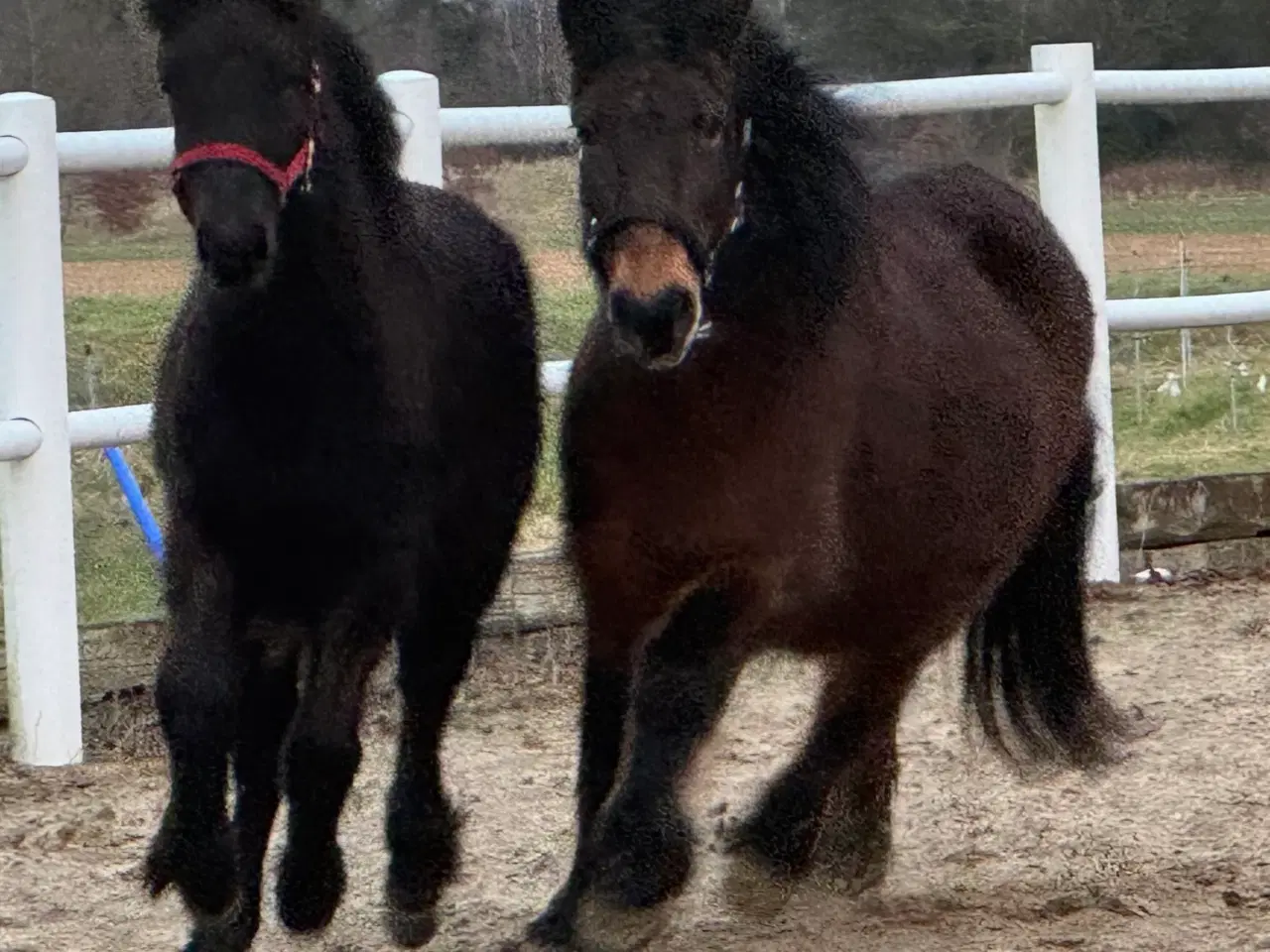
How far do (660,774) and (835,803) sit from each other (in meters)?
1.02

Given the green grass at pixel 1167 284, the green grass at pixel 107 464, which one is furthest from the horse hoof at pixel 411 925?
the green grass at pixel 1167 284

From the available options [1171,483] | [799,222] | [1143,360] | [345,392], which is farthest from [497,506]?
[1143,360]

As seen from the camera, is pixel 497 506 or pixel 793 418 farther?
pixel 497 506

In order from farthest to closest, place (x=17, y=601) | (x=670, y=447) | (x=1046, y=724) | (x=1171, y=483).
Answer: (x=1171, y=483)
(x=17, y=601)
(x=1046, y=724)
(x=670, y=447)

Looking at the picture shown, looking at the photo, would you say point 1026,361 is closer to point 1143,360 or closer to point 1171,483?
point 1171,483

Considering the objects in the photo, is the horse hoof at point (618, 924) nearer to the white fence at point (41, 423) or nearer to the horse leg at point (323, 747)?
the horse leg at point (323, 747)

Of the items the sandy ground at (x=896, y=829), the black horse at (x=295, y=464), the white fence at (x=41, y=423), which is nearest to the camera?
the black horse at (x=295, y=464)

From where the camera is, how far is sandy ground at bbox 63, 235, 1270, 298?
7.06m

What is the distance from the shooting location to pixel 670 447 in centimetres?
386

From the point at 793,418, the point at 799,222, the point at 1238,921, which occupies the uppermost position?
the point at 799,222

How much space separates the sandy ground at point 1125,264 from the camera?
7059 mm

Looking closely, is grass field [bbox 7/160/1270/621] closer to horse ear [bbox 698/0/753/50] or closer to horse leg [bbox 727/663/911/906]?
horse ear [bbox 698/0/753/50]

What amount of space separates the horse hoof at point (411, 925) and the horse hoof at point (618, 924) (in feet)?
1.70

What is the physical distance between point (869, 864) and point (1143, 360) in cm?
642
